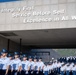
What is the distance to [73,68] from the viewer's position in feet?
59.6

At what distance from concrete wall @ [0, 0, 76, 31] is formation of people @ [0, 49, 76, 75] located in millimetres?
3208

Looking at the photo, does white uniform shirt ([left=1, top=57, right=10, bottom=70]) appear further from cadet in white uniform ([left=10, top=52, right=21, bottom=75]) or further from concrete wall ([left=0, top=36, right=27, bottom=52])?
concrete wall ([left=0, top=36, right=27, bottom=52])

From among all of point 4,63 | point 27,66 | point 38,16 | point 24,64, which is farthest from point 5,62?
point 38,16

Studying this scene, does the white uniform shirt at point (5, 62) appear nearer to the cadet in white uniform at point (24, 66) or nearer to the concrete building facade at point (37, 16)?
the cadet in white uniform at point (24, 66)

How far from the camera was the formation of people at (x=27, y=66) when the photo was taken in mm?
11158

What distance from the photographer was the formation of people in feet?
36.6

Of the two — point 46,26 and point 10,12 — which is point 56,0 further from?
point 10,12

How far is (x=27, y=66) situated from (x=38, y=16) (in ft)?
20.2

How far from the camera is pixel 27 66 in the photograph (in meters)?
13.4

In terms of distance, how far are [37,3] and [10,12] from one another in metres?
2.32

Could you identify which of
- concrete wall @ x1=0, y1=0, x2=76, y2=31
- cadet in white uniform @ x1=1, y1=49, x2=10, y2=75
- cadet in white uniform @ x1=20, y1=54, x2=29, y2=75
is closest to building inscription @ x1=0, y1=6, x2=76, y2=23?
concrete wall @ x1=0, y1=0, x2=76, y2=31

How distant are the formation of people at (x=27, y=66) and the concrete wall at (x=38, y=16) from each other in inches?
126

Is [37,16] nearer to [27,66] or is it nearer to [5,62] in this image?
[27,66]

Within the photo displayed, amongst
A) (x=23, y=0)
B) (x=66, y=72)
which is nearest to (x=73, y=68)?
(x=66, y=72)
